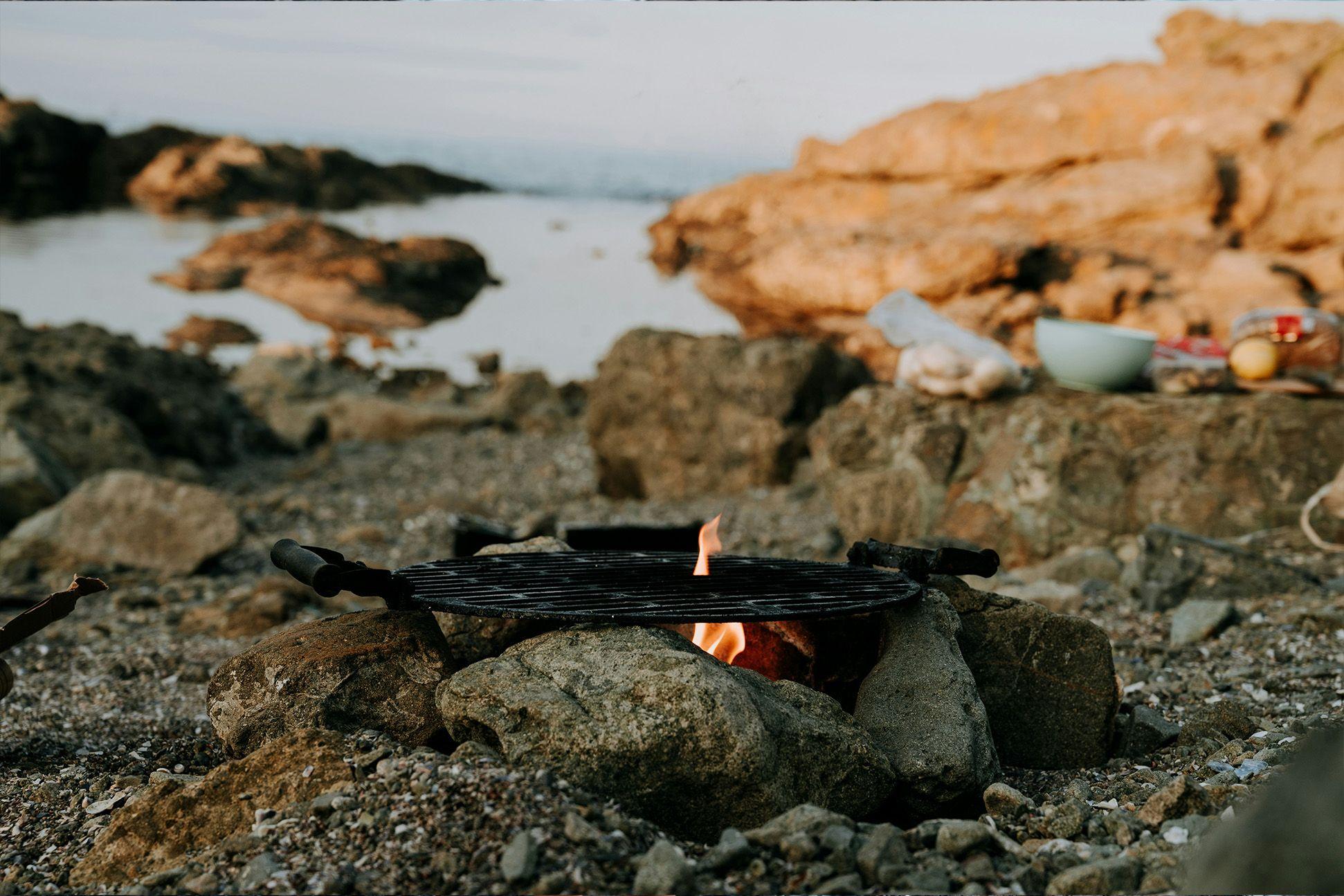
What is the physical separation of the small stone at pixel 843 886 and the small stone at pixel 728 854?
0.16 meters

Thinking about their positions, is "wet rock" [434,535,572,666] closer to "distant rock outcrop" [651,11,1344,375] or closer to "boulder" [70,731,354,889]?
"boulder" [70,731,354,889]

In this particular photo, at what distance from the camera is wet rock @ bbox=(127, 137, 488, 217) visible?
3328 cm

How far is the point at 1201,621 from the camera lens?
4469 mm

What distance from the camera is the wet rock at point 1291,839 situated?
1.61 meters

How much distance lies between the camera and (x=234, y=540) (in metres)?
6.63

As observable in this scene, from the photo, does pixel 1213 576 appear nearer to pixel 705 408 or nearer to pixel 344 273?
pixel 705 408

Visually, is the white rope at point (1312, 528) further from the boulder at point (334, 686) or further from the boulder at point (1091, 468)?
the boulder at point (334, 686)

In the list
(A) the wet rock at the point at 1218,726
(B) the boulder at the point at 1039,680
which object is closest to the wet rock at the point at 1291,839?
(B) the boulder at the point at 1039,680

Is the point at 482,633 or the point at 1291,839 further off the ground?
the point at 1291,839

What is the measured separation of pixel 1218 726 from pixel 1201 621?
1.29 meters

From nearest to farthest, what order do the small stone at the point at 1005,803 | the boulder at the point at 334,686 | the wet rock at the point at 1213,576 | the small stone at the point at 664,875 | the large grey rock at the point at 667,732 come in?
the small stone at the point at 664,875
the large grey rock at the point at 667,732
the small stone at the point at 1005,803
the boulder at the point at 334,686
the wet rock at the point at 1213,576

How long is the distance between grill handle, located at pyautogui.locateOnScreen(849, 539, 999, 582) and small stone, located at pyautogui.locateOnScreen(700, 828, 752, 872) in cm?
133

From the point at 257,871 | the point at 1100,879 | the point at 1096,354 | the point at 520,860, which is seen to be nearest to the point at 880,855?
the point at 1100,879

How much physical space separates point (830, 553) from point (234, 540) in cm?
359
